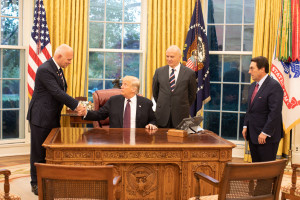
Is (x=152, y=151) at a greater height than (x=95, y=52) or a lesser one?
lesser

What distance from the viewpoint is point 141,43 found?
6891 millimetres

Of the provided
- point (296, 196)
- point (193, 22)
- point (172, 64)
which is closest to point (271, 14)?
point (193, 22)

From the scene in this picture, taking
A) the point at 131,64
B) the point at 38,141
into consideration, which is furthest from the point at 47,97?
the point at 131,64

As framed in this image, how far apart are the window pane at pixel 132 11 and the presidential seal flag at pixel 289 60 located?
2394mm

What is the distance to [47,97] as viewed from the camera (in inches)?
164

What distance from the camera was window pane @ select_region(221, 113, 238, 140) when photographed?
6.76 m

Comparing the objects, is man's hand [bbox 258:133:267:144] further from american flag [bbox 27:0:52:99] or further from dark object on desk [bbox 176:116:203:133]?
american flag [bbox 27:0:52:99]

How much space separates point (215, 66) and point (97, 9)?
220 centimetres

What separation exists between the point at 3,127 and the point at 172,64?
3388 mm

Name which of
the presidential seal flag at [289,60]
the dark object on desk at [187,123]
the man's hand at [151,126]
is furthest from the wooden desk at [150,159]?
the presidential seal flag at [289,60]

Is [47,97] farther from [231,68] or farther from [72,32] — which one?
[231,68]

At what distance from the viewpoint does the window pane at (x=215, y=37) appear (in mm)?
6750

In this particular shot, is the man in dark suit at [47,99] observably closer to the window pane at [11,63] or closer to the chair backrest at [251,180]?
the chair backrest at [251,180]

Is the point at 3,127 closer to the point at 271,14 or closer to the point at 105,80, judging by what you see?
the point at 105,80
